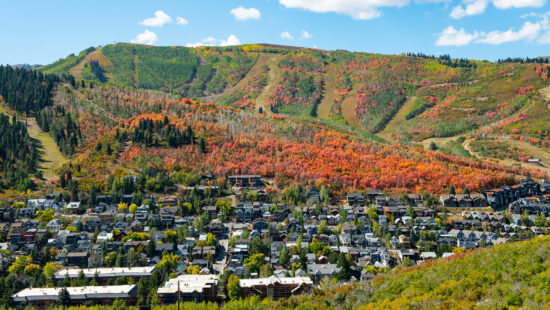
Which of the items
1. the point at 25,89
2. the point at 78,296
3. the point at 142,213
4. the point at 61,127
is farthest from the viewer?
the point at 25,89

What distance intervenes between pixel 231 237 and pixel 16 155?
54.7 metres

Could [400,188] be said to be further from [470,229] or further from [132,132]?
[132,132]

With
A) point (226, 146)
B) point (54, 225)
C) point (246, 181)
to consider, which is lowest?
point (54, 225)

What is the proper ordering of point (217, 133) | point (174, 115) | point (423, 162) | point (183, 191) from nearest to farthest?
point (183, 191) → point (423, 162) → point (217, 133) → point (174, 115)

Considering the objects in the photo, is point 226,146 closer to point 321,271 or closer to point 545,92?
point 321,271

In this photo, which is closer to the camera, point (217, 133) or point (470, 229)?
point (470, 229)

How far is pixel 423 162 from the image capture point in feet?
343

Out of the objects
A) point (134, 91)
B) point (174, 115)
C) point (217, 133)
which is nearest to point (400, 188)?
point (217, 133)

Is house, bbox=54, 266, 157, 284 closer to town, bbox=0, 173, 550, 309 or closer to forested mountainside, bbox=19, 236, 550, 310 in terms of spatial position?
town, bbox=0, 173, 550, 309

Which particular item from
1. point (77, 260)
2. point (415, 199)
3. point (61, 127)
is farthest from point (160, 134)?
point (415, 199)

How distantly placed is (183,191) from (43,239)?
24.8 m

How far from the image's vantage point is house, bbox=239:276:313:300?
48.3 metres

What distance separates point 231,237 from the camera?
6612 centimetres

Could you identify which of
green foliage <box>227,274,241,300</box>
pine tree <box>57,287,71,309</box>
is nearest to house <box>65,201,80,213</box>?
pine tree <box>57,287,71,309</box>
